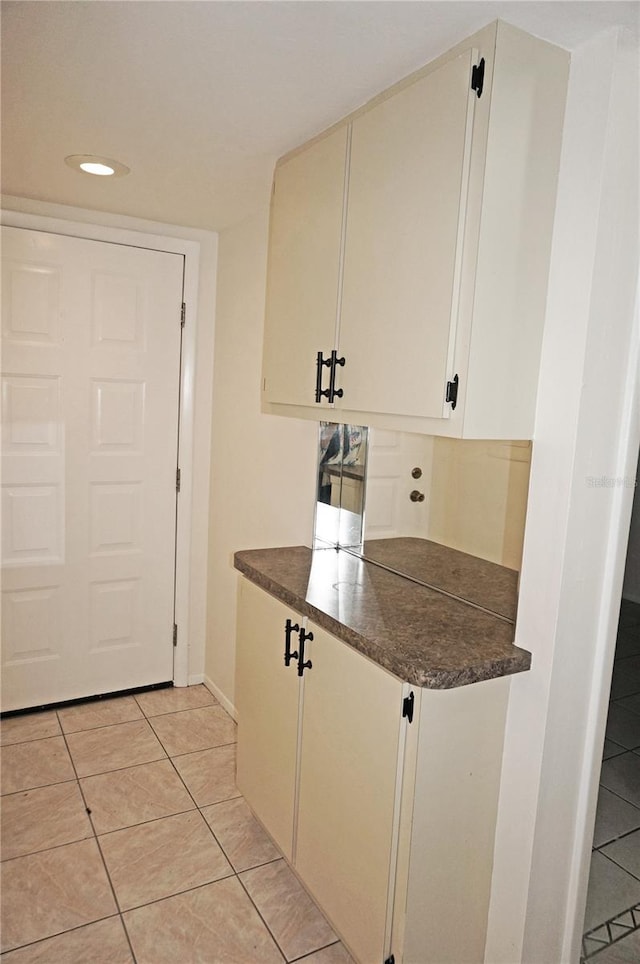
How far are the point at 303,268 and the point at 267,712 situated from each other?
4.52 ft

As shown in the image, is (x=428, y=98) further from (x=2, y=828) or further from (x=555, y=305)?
(x=2, y=828)

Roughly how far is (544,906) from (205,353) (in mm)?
2553

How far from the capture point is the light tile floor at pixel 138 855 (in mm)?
1849

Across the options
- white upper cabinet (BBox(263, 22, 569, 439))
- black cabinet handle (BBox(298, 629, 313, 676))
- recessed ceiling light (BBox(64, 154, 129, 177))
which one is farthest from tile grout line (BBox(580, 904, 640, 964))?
recessed ceiling light (BBox(64, 154, 129, 177))

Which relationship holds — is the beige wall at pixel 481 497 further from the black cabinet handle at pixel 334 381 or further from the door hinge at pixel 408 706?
the door hinge at pixel 408 706

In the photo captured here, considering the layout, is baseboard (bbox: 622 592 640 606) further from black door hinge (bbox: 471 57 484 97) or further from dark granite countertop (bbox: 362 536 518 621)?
black door hinge (bbox: 471 57 484 97)

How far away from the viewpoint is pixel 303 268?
2.05 meters

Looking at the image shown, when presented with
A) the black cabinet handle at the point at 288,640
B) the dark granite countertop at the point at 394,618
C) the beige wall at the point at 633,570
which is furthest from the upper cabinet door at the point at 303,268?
Result: the beige wall at the point at 633,570

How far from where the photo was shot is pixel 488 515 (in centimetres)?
184

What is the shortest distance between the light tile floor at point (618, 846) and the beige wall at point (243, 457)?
148 cm

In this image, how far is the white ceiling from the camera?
1366 mm

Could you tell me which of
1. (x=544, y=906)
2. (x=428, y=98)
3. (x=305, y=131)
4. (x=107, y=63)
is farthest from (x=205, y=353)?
(x=544, y=906)

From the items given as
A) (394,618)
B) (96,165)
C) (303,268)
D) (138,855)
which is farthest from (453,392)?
(138,855)

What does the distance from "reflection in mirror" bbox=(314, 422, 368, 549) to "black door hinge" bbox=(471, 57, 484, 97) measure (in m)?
1.09
